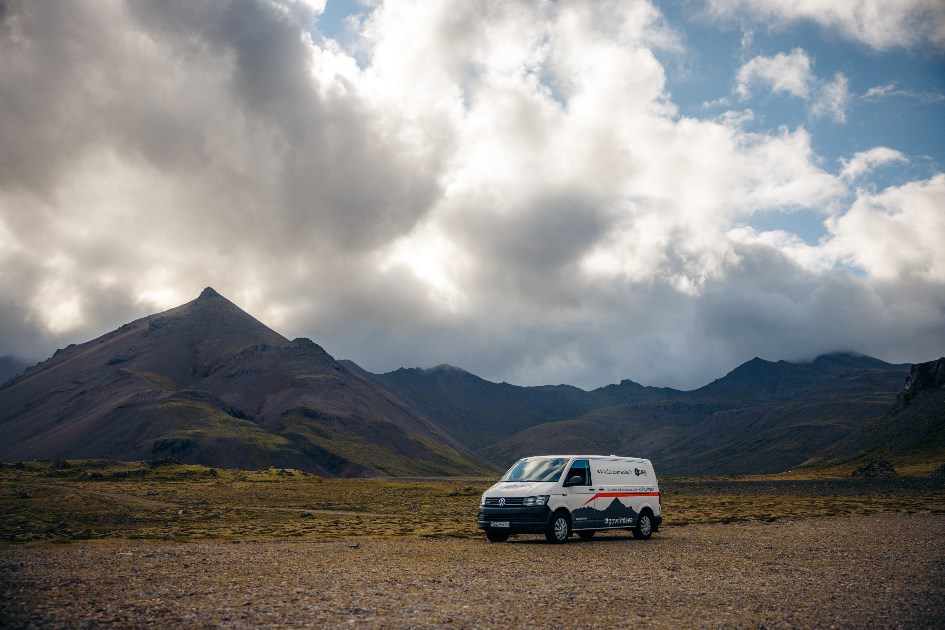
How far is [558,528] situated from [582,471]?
2463 mm

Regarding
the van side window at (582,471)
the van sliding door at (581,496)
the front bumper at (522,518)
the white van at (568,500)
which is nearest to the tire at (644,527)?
the white van at (568,500)

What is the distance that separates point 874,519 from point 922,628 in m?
33.5

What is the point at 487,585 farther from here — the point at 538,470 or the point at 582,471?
the point at 582,471

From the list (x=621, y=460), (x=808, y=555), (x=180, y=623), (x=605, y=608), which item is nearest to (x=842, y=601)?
(x=605, y=608)

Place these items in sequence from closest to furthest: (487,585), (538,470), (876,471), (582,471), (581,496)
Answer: (487,585)
(581,496)
(582,471)
(538,470)
(876,471)

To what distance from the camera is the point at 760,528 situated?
115 feet

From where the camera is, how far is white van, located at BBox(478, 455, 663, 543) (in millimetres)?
25844

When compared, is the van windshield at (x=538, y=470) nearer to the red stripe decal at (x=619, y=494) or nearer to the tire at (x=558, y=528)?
the tire at (x=558, y=528)

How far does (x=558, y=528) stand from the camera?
1030 inches

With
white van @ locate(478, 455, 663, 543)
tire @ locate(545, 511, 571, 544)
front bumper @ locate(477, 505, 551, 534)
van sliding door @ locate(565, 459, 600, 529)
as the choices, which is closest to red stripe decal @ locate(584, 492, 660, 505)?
white van @ locate(478, 455, 663, 543)

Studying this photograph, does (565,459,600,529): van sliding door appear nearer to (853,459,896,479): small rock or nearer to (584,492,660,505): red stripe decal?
(584,492,660,505): red stripe decal

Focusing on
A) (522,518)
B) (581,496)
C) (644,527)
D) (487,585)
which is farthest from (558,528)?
(487,585)

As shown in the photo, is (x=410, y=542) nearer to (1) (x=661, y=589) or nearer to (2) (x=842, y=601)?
(1) (x=661, y=589)

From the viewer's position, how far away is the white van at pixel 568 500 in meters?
25.8
